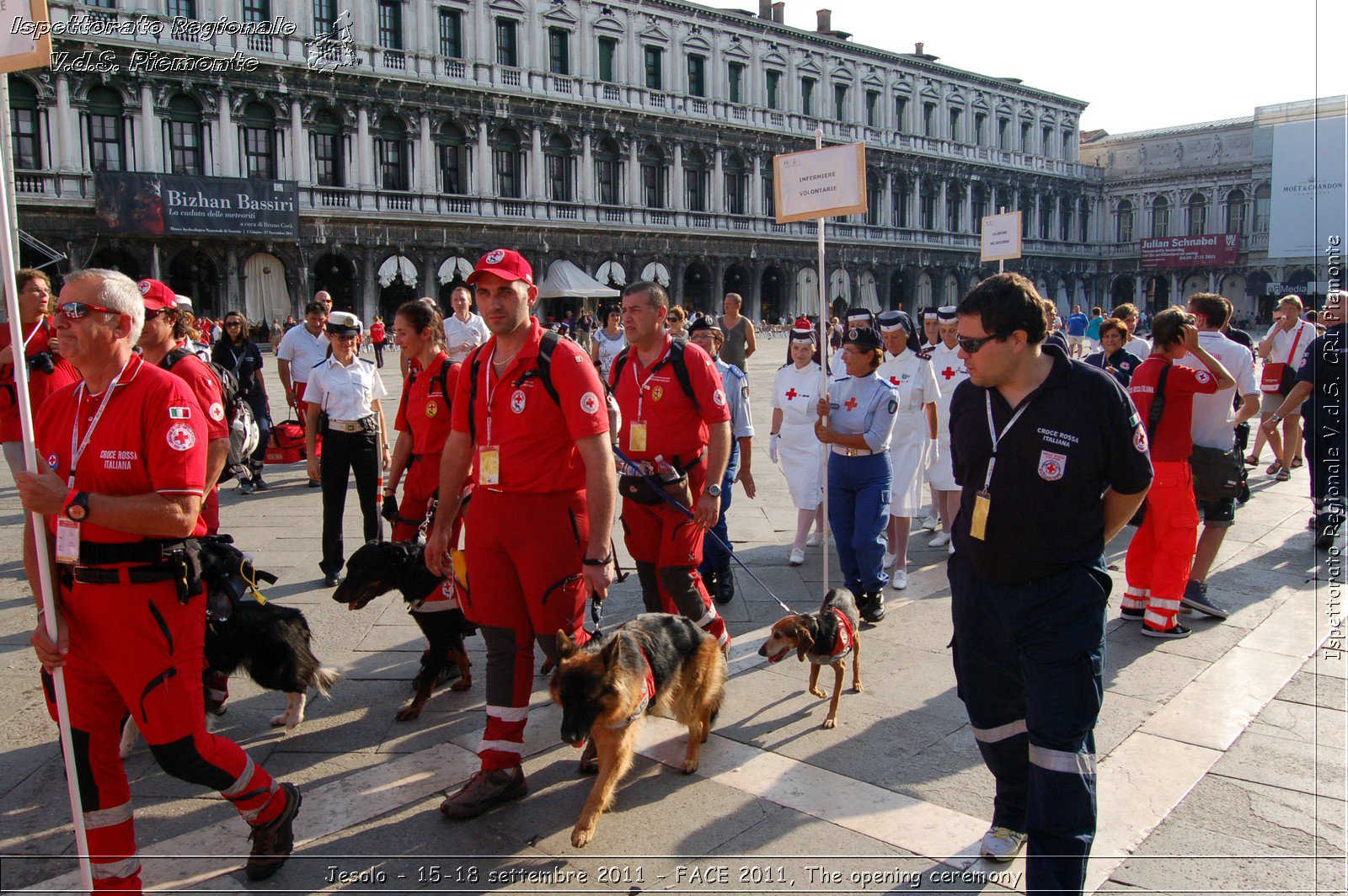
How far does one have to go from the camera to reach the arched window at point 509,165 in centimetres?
3594

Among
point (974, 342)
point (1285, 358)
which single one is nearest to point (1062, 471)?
point (974, 342)

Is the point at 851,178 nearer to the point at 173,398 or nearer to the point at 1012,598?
the point at 1012,598

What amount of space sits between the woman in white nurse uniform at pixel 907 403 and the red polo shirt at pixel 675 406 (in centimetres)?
245

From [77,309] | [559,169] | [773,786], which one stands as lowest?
[773,786]

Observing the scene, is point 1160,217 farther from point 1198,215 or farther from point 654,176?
point 654,176

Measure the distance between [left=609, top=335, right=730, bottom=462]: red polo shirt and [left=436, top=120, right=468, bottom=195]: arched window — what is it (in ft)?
105

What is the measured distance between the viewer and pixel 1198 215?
5969 cm

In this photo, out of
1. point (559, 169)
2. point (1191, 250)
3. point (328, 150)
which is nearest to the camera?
point (328, 150)

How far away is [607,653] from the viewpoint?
318 centimetres

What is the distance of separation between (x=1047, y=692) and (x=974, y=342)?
3.52 ft

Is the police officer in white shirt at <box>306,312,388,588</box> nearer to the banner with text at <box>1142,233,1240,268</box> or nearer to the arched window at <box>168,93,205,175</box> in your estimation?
the arched window at <box>168,93,205,175</box>

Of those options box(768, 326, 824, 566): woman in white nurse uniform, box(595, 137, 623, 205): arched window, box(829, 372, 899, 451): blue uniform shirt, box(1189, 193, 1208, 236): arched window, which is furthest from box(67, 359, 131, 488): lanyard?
box(1189, 193, 1208, 236): arched window

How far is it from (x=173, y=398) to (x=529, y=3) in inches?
1475

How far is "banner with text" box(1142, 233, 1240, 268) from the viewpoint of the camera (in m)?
56.1
